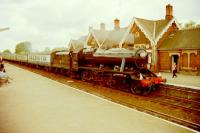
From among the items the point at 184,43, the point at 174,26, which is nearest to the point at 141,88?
the point at 184,43

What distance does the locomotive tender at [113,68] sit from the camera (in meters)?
14.9

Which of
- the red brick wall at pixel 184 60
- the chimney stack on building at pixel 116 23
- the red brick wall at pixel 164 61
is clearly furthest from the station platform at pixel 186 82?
the chimney stack on building at pixel 116 23

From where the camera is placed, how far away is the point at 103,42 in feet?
134

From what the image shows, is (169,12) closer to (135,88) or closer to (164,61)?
(164,61)

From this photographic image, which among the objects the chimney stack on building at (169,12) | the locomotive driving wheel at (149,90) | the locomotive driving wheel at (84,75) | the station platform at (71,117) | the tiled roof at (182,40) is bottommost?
the station platform at (71,117)

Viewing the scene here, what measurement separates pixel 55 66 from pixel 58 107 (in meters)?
16.9

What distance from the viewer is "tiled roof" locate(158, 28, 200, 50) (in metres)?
26.1

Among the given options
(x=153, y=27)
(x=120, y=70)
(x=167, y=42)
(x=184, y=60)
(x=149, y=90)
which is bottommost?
(x=149, y=90)

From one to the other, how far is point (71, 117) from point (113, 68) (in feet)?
27.8

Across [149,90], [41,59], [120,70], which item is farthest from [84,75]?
[41,59]

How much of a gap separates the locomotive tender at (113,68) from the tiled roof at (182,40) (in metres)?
11.6

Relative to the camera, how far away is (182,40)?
2805 cm

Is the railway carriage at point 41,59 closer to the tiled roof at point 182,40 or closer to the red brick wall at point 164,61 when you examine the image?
the red brick wall at point 164,61

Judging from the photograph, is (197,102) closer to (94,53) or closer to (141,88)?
(141,88)
